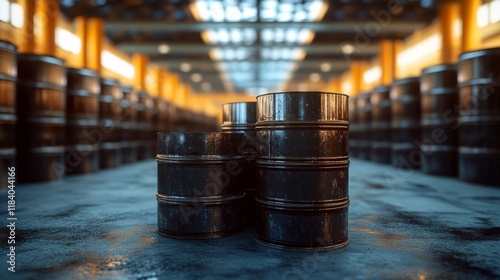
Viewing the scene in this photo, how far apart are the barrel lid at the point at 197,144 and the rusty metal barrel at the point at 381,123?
1260 centimetres

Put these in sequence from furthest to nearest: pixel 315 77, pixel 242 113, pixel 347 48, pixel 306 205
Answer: pixel 315 77
pixel 347 48
pixel 242 113
pixel 306 205

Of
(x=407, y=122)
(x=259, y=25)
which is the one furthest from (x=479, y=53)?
(x=259, y=25)

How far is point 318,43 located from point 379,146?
37.0 ft

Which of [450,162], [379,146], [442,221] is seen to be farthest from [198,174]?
[379,146]

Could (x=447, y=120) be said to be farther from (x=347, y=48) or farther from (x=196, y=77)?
(x=196, y=77)

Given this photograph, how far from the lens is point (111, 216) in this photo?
18.9 ft

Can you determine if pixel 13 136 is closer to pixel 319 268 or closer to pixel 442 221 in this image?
pixel 319 268

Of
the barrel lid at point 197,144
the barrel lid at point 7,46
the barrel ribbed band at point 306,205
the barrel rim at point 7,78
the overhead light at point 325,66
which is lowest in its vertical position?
the barrel ribbed band at point 306,205

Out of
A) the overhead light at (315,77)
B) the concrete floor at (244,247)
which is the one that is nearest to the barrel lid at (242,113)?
the concrete floor at (244,247)

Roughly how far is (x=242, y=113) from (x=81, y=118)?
7934 millimetres

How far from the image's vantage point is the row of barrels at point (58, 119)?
8.70 metres

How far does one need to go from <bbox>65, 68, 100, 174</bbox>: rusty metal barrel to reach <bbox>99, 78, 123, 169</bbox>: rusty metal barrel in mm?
933

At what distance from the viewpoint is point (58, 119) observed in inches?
404

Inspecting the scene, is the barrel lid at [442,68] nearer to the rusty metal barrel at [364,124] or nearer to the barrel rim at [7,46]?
the rusty metal barrel at [364,124]
